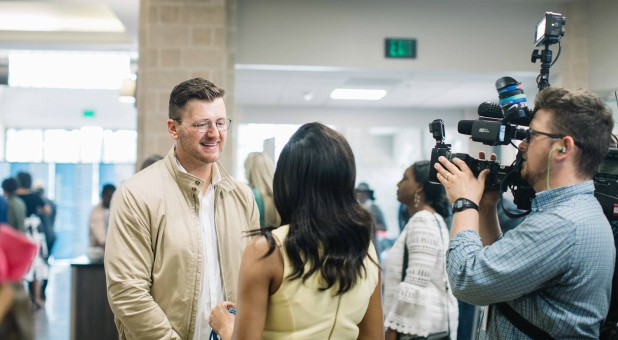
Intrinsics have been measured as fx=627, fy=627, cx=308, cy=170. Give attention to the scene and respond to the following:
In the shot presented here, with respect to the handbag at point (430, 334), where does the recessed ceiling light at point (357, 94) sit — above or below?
above

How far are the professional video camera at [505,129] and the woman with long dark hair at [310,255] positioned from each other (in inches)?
16.9

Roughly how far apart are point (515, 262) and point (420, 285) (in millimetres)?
1032

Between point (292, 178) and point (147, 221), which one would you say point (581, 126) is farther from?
point (147, 221)

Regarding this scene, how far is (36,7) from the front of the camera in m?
6.59

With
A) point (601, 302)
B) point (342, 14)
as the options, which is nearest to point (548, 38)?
point (601, 302)

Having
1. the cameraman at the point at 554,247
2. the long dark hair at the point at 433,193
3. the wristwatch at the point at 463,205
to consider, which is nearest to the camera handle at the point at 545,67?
the cameraman at the point at 554,247

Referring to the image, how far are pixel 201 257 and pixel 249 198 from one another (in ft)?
1.00

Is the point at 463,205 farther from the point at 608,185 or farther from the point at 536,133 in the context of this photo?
the point at 608,185

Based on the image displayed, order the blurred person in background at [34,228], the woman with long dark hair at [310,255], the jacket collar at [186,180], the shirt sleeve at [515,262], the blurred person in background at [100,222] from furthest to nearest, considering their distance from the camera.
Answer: the blurred person in background at [34,228], the blurred person in background at [100,222], the jacket collar at [186,180], the shirt sleeve at [515,262], the woman with long dark hair at [310,255]

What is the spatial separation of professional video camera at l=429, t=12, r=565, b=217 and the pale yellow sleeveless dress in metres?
0.54

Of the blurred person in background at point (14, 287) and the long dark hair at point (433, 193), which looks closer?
the blurred person in background at point (14, 287)

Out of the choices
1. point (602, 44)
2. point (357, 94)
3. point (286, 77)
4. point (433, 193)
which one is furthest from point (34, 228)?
point (602, 44)

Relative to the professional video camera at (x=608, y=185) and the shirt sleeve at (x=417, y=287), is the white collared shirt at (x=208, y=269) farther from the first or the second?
the professional video camera at (x=608, y=185)

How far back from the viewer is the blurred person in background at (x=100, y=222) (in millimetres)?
5410
